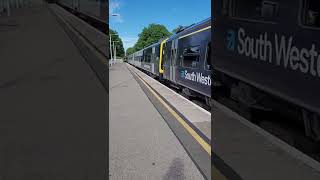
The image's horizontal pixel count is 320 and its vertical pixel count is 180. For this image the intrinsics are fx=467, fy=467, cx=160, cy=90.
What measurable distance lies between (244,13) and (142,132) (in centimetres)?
291

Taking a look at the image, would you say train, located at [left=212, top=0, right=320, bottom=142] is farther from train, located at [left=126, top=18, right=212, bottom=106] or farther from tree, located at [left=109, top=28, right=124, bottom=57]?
tree, located at [left=109, top=28, right=124, bottom=57]

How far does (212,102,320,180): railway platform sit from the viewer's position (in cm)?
561

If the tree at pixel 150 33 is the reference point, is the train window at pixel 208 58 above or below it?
below

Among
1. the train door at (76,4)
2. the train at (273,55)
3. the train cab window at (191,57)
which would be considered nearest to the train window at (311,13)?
the train at (273,55)

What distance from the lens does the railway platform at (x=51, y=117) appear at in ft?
19.8

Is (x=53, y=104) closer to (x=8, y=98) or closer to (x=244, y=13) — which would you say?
(x=8, y=98)

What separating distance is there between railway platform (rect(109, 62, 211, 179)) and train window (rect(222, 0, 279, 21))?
85.5 inches

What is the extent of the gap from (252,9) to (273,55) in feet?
3.78

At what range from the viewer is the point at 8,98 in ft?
39.9

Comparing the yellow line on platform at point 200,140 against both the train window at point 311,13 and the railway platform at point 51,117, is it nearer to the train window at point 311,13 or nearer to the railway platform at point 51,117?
the railway platform at point 51,117

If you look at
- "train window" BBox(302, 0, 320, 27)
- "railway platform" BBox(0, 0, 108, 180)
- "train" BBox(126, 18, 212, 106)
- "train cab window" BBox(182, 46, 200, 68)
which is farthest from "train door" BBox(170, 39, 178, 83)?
"train window" BBox(302, 0, 320, 27)

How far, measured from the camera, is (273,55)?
7.26 meters

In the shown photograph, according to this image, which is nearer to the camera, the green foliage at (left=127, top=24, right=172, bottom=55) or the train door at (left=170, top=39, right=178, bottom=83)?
the train door at (left=170, top=39, right=178, bottom=83)

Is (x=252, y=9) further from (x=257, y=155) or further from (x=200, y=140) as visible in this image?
(x=257, y=155)
